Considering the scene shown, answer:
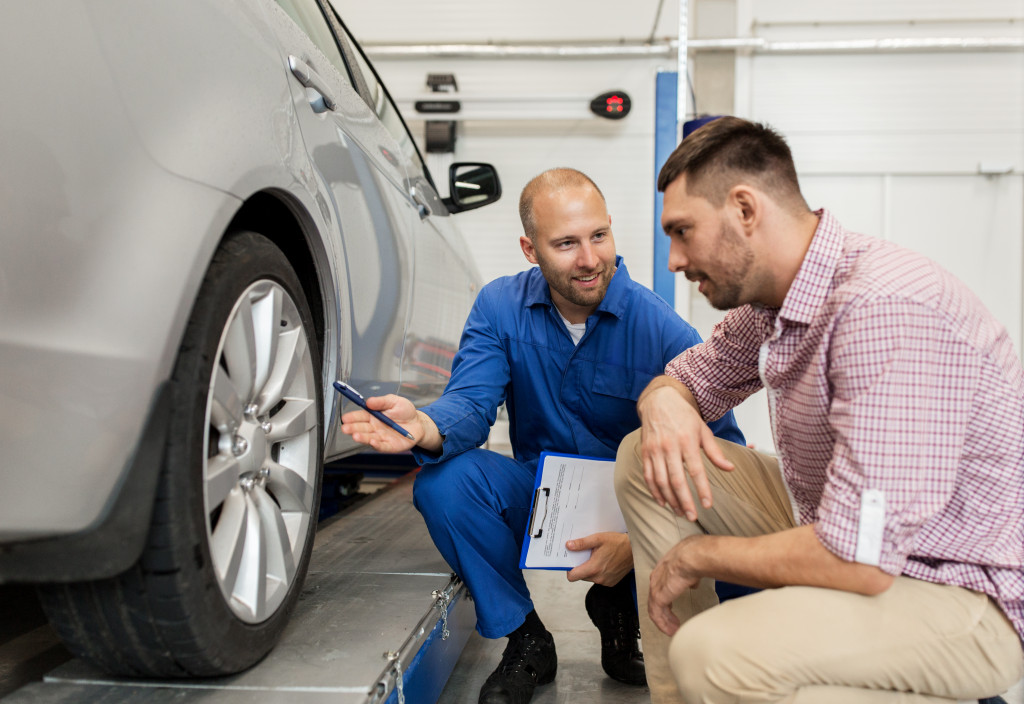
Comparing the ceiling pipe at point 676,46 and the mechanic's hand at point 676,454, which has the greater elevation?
the ceiling pipe at point 676,46

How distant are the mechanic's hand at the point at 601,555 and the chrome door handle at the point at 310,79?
0.98 m

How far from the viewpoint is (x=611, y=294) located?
6.15ft

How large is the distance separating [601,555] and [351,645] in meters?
0.60

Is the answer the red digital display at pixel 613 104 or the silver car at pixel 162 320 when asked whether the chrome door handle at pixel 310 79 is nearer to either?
the silver car at pixel 162 320

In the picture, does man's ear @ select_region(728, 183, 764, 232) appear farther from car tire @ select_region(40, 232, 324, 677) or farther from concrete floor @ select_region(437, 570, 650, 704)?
concrete floor @ select_region(437, 570, 650, 704)

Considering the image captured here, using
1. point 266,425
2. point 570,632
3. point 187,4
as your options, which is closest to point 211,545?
point 266,425

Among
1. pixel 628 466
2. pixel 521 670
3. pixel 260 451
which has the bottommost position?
pixel 521 670

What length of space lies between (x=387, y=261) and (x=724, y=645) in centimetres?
108

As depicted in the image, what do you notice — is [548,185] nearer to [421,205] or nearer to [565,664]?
[421,205]

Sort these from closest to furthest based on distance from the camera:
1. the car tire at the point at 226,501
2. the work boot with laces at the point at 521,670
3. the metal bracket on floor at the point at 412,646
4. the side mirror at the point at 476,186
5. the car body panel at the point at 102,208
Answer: the car body panel at the point at 102,208 → the car tire at the point at 226,501 → the metal bracket on floor at the point at 412,646 → the work boot with laces at the point at 521,670 → the side mirror at the point at 476,186

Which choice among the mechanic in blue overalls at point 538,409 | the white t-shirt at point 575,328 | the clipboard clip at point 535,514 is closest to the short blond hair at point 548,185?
the mechanic in blue overalls at point 538,409

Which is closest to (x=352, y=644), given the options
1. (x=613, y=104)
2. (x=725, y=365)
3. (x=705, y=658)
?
(x=705, y=658)

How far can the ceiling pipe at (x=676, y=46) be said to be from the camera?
581 cm

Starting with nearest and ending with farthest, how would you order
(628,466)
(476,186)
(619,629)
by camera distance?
1. (628,466)
2. (619,629)
3. (476,186)
